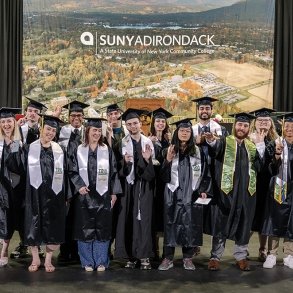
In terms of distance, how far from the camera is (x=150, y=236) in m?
4.58

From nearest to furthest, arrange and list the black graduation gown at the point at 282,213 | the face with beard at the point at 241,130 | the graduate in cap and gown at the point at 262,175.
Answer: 1. the face with beard at the point at 241,130
2. the black graduation gown at the point at 282,213
3. the graduate in cap and gown at the point at 262,175

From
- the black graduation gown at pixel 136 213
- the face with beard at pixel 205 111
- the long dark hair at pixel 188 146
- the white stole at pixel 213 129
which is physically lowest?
the black graduation gown at pixel 136 213

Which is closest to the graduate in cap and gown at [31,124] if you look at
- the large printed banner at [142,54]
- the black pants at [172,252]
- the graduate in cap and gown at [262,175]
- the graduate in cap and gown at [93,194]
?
the graduate in cap and gown at [93,194]

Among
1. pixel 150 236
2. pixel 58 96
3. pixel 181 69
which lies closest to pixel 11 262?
pixel 150 236

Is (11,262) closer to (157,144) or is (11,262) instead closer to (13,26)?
(157,144)

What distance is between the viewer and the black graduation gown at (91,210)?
4.45 metres

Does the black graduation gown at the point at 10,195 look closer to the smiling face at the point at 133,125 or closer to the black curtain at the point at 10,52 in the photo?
the smiling face at the point at 133,125

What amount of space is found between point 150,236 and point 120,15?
17.0 feet

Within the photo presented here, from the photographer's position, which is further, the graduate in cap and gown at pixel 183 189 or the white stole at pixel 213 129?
the white stole at pixel 213 129

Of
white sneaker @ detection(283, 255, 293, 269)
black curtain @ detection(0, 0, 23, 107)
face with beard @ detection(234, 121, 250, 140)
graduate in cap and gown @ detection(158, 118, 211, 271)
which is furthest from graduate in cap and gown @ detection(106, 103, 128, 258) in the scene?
black curtain @ detection(0, 0, 23, 107)

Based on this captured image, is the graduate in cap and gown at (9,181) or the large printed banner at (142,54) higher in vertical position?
the large printed banner at (142,54)

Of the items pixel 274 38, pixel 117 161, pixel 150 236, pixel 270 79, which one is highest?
pixel 274 38

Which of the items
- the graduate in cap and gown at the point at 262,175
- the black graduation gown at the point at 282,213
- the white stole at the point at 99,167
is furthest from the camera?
the graduate in cap and gown at the point at 262,175

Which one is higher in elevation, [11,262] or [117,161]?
[117,161]
